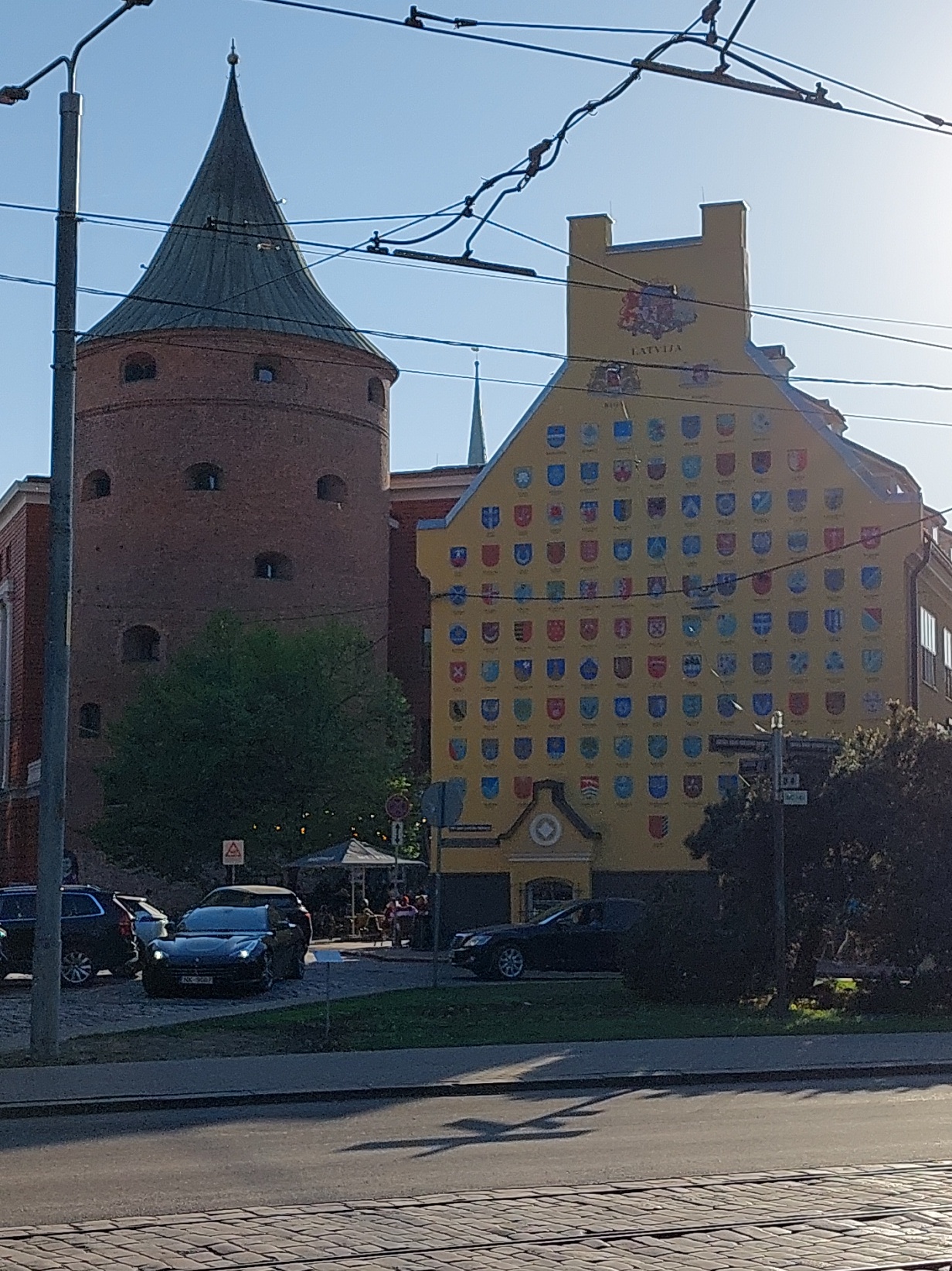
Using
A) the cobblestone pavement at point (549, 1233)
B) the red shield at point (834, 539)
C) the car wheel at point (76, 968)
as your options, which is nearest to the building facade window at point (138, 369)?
the red shield at point (834, 539)

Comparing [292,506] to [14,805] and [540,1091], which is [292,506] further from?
[540,1091]

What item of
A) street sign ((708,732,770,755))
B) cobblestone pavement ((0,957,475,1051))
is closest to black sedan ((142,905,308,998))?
cobblestone pavement ((0,957,475,1051))

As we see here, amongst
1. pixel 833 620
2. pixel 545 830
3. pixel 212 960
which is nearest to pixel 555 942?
pixel 212 960

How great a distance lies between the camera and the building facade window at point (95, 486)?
61.7m

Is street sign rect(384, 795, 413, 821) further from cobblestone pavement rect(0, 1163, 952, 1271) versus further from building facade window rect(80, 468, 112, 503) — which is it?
building facade window rect(80, 468, 112, 503)

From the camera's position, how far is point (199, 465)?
6047 centimetres

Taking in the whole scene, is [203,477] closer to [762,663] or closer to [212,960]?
[762,663]

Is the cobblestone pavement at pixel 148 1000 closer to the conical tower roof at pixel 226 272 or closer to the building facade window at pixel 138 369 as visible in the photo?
the conical tower roof at pixel 226 272

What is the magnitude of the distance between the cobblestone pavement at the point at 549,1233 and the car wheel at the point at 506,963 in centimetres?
1968

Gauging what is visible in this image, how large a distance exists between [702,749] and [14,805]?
3284 cm

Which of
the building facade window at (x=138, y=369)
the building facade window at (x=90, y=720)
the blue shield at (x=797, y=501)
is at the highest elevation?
the building facade window at (x=138, y=369)

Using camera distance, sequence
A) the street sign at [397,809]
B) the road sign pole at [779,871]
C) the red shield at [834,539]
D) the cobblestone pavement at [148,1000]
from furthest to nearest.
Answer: the red shield at [834,539]
the street sign at [397,809]
the road sign pole at [779,871]
the cobblestone pavement at [148,1000]

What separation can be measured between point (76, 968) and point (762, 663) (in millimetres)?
18540

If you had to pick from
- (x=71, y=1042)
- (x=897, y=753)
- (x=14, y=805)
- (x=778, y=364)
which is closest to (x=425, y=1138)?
(x=71, y=1042)
